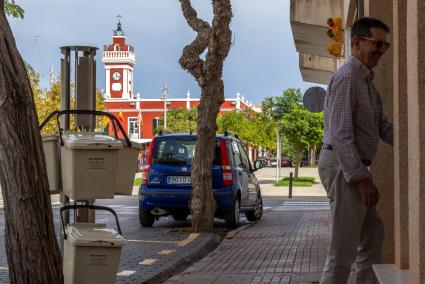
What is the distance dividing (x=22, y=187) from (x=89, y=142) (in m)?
0.60

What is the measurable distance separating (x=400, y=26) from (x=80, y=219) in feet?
10.4

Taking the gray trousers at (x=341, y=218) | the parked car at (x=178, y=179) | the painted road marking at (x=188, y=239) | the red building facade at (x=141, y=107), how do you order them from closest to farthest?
the gray trousers at (x=341, y=218)
the painted road marking at (x=188, y=239)
the parked car at (x=178, y=179)
the red building facade at (x=141, y=107)

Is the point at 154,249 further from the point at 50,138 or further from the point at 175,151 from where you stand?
the point at 50,138

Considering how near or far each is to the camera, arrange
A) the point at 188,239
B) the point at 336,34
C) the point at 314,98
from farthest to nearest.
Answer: the point at 314,98 < the point at 336,34 < the point at 188,239

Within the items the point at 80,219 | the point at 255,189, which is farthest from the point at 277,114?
the point at 80,219

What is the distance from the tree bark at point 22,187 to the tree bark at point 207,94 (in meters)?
9.55

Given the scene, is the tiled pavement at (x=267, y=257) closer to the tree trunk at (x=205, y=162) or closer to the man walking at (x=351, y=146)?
the tree trunk at (x=205, y=162)

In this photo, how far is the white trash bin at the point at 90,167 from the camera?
6562 mm

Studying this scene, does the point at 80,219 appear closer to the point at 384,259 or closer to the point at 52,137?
the point at 52,137

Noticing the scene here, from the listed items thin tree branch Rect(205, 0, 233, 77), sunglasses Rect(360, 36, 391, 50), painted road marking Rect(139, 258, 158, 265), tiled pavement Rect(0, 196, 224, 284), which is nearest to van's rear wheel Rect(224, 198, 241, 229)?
tiled pavement Rect(0, 196, 224, 284)

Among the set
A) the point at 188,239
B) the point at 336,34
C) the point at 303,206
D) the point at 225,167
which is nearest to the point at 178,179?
the point at 225,167

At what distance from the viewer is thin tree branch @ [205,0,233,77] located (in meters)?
16.0

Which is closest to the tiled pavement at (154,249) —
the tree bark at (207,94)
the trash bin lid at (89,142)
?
the tree bark at (207,94)

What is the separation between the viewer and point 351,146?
5.45 meters
